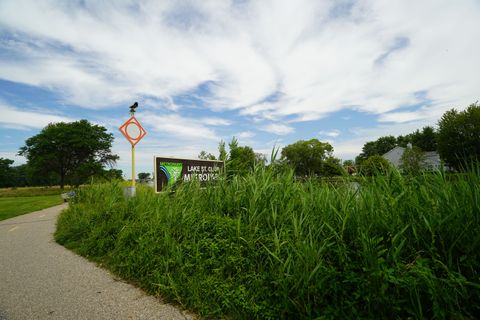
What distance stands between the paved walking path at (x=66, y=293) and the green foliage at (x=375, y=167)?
3.00 metres

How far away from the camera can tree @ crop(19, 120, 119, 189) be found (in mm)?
43688

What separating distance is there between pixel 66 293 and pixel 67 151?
4933 centimetres

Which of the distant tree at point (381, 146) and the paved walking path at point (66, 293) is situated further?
the distant tree at point (381, 146)

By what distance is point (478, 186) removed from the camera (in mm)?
2627

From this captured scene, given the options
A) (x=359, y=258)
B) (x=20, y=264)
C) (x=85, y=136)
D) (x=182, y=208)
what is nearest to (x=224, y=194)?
(x=182, y=208)

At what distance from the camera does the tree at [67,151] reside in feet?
143

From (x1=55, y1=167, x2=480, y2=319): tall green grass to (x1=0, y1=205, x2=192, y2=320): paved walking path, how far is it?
0.24 m

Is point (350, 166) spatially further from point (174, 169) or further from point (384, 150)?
point (384, 150)

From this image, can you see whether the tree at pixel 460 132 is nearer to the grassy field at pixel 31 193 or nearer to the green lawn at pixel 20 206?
the green lawn at pixel 20 206

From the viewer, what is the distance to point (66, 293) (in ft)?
12.0

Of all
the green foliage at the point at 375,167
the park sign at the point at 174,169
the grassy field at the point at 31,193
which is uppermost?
the park sign at the point at 174,169

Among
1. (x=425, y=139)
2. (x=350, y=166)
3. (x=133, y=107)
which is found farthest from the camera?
(x=425, y=139)

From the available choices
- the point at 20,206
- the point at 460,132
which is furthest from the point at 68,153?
the point at 460,132

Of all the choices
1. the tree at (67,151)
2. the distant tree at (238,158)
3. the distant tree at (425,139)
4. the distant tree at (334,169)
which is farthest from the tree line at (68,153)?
the distant tree at (425,139)
